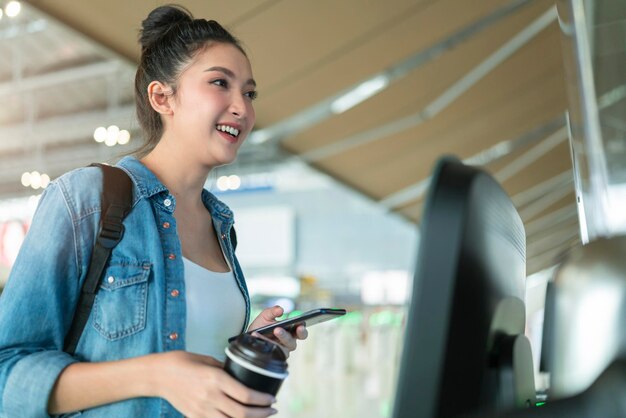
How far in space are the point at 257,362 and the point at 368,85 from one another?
18.2 feet

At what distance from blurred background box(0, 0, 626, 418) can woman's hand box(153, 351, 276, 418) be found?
41cm

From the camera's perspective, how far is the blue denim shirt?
1173 mm

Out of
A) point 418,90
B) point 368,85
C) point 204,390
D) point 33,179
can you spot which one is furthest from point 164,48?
point 33,179

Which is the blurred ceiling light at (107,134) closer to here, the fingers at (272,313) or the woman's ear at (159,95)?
the woman's ear at (159,95)

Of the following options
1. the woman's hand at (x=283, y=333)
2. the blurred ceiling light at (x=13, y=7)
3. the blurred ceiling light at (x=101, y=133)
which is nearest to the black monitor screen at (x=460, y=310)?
the woman's hand at (x=283, y=333)

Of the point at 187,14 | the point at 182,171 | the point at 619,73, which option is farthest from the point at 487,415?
the point at 619,73

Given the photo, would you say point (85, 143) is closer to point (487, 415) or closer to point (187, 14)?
point (187, 14)

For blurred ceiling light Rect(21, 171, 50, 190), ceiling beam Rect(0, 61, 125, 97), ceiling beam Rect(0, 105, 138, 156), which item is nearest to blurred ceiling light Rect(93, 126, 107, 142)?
ceiling beam Rect(0, 105, 138, 156)

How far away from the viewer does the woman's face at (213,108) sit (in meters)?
1.51

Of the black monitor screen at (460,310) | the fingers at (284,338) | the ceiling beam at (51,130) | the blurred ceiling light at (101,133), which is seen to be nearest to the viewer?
the black monitor screen at (460,310)

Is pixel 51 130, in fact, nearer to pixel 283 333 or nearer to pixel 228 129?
pixel 228 129

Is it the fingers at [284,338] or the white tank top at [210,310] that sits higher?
the white tank top at [210,310]

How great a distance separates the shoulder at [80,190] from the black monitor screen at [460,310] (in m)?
0.74

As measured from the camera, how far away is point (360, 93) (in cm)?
654
